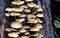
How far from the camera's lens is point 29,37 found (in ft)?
7.69

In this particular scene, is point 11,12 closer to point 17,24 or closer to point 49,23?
point 17,24

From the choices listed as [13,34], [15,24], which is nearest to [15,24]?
[15,24]

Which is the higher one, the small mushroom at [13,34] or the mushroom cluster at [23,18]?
the mushroom cluster at [23,18]

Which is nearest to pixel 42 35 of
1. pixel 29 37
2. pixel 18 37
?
pixel 29 37

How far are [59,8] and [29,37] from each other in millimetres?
1810

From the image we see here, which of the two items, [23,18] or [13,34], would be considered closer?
[13,34]

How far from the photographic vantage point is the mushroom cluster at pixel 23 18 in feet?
6.72

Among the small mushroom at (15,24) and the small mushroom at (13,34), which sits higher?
the small mushroom at (15,24)

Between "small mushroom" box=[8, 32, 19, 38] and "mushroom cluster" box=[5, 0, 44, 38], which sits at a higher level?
"mushroom cluster" box=[5, 0, 44, 38]

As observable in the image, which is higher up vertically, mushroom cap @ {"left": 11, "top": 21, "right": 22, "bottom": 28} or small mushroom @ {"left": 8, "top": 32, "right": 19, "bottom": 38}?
mushroom cap @ {"left": 11, "top": 21, "right": 22, "bottom": 28}

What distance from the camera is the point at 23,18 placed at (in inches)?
83.7

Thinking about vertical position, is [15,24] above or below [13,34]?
above

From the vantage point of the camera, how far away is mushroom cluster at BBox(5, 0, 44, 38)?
6.72 feet

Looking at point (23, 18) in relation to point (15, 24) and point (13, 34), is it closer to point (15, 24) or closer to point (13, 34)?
point (15, 24)
